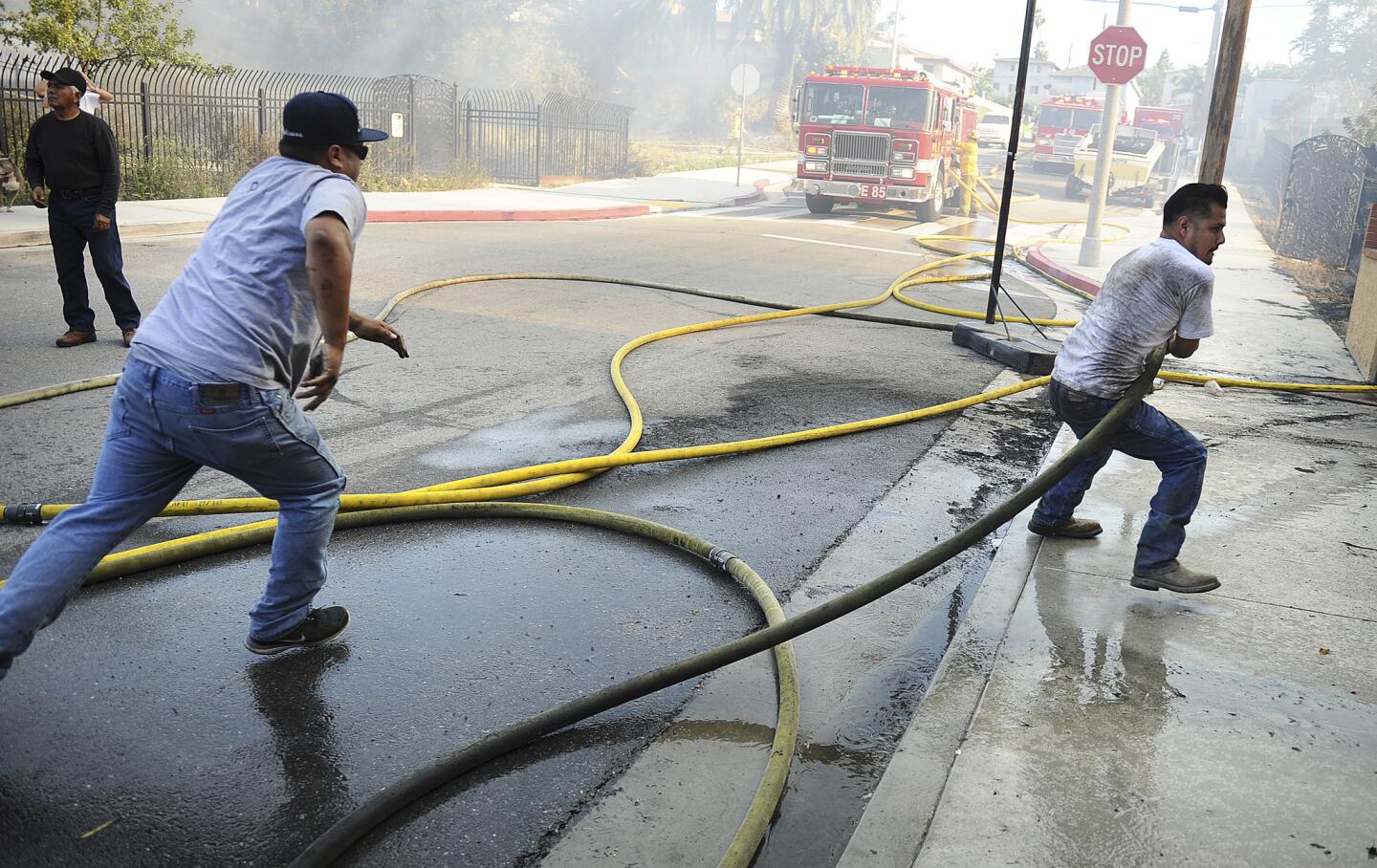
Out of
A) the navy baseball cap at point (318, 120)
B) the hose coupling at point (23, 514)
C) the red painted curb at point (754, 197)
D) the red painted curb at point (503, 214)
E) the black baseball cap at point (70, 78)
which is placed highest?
the black baseball cap at point (70, 78)

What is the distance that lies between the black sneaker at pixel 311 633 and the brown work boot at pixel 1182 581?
116 inches

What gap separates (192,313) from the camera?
3053mm

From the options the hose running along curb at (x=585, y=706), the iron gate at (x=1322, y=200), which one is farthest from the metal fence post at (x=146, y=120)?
the iron gate at (x=1322, y=200)

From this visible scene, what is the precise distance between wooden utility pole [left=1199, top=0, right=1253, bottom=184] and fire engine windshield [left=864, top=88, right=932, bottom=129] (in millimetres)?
12541

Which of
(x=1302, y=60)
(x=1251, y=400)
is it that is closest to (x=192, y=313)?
(x=1251, y=400)

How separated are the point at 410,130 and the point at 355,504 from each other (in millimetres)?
21353

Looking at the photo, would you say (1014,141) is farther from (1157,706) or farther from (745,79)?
(745,79)

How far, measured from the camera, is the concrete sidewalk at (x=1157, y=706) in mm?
2748

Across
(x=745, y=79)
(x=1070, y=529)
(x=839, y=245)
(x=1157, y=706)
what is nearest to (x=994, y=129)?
(x=745, y=79)

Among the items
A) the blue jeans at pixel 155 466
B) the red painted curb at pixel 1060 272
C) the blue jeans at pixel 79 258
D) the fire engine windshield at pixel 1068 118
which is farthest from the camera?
the fire engine windshield at pixel 1068 118

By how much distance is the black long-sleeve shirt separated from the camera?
7.26 meters

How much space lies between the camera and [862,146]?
21359 millimetres

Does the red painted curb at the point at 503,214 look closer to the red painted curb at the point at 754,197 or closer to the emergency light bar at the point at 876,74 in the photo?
the red painted curb at the point at 754,197

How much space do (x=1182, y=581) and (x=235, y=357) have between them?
3.41 m
